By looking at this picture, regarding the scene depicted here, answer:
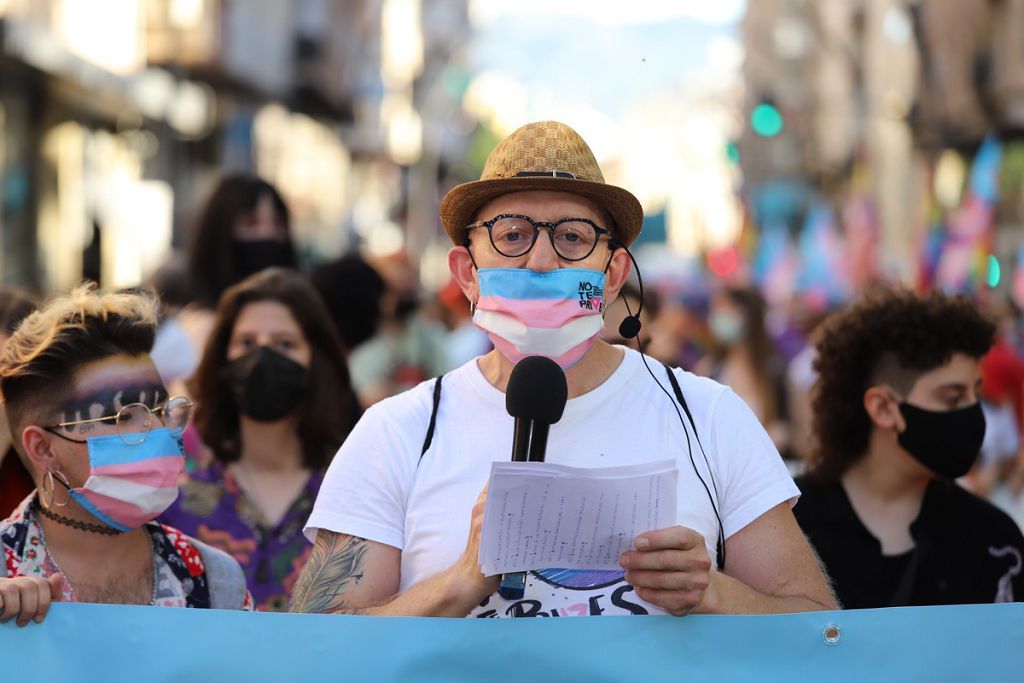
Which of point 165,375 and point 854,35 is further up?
point 854,35

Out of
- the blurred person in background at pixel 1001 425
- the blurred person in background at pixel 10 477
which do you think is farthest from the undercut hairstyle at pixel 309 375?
the blurred person in background at pixel 1001 425

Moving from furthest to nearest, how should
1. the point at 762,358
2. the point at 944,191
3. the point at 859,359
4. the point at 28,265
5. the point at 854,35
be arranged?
the point at 854,35
the point at 944,191
the point at 28,265
the point at 762,358
the point at 859,359

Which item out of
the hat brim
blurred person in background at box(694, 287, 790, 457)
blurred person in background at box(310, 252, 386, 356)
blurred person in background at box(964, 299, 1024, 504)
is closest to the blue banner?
the hat brim

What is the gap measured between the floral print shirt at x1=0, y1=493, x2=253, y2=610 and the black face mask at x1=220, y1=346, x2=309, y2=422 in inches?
58.3

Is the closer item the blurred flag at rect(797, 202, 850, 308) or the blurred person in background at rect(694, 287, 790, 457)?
the blurred person in background at rect(694, 287, 790, 457)

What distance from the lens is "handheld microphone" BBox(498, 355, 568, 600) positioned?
3.00 m

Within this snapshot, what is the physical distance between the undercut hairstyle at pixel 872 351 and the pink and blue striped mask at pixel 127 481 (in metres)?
2.25

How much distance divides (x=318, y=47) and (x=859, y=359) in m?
36.8

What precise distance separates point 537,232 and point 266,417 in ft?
7.15

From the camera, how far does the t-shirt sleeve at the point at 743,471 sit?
3.29 m

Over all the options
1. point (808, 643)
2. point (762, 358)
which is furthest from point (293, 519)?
point (762, 358)

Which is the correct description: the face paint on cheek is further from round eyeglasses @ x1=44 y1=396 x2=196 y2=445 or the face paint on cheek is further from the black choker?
the black choker

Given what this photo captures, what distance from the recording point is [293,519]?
4.97 meters

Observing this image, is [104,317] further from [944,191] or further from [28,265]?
[944,191]
